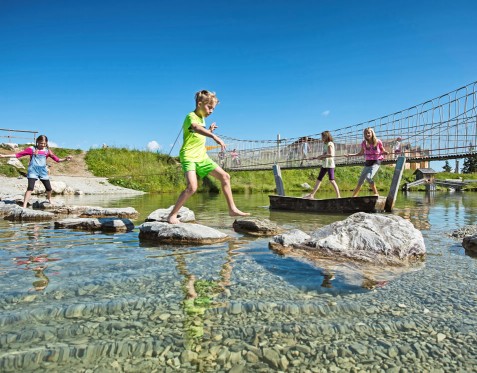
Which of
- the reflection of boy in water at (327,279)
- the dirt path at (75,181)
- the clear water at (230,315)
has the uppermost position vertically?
the dirt path at (75,181)

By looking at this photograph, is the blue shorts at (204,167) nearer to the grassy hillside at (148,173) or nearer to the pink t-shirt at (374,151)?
the pink t-shirt at (374,151)

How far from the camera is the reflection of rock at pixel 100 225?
6168 millimetres

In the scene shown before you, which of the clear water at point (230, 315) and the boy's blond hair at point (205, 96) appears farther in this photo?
the boy's blond hair at point (205, 96)

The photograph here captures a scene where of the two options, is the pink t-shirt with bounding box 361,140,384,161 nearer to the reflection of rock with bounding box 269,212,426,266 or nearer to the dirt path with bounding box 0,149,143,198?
the reflection of rock with bounding box 269,212,426,266

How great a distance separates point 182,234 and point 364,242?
8.36 feet

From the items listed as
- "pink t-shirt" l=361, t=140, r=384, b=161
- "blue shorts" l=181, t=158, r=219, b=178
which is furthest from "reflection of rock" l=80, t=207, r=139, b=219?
"pink t-shirt" l=361, t=140, r=384, b=161

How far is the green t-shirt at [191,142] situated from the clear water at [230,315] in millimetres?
1824

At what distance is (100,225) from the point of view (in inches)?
245

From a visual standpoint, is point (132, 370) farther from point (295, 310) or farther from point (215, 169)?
point (215, 169)

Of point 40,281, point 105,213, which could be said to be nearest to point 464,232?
point 40,281

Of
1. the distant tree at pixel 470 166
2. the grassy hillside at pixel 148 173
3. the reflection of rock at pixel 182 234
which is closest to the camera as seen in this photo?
the reflection of rock at pixel 182 234

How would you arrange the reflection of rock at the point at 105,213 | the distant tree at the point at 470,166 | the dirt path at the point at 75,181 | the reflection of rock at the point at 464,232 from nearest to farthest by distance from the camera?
1. the reflection of rock at the point at 464,232
2. the reflection of rock at the point at 105,213
3. the dirt path at the point at 75,181
4. the distant tree at the point at 470,166

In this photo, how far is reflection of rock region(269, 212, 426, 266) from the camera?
3982 millimetres

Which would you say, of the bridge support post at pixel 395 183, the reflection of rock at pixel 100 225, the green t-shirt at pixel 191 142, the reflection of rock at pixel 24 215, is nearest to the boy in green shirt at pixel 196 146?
the green t-shirt at pixel 191 142
